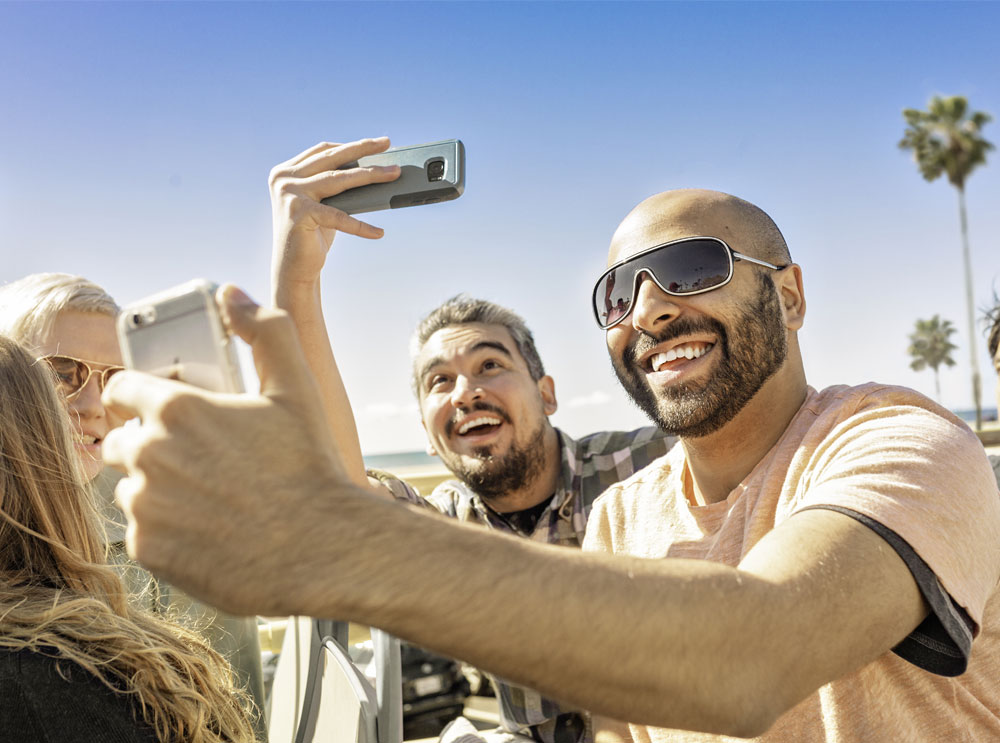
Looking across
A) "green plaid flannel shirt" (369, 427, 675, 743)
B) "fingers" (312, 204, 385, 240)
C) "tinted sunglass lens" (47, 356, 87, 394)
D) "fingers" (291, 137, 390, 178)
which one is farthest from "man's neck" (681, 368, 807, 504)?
"tinted sunglass lens" (47, 356, 87, 394)

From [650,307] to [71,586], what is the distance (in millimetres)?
1637

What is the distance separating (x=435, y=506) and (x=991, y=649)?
2.29 m

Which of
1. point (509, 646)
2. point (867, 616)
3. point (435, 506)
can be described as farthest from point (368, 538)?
point (435, 506)

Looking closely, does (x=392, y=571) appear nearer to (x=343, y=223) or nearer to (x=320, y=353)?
(x=343, y=223)

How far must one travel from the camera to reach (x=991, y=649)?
1.65m

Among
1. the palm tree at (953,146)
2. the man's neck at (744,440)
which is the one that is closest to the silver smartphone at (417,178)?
the man's neck at (744,440)

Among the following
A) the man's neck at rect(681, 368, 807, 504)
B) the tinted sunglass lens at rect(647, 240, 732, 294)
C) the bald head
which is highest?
the bald head

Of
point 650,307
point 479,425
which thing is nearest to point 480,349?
point 479,425

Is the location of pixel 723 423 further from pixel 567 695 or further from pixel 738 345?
pixel 567 695

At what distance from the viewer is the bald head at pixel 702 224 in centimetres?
230

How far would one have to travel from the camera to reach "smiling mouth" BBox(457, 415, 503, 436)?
3.63 m

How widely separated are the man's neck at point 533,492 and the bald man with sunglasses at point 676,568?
1.43 meters

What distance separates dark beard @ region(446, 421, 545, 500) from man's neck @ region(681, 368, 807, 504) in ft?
4.31

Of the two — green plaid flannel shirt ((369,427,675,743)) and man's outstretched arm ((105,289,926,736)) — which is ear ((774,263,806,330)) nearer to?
green plaid flannel shirt ((369,427,675,743))
